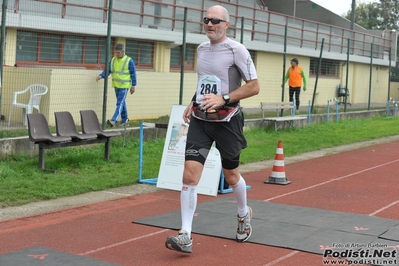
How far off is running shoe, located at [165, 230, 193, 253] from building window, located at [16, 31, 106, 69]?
9991 millimetres

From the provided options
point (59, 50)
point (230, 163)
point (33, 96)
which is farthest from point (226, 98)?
point (59, 50)

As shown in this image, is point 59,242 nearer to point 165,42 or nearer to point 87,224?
point 87,224

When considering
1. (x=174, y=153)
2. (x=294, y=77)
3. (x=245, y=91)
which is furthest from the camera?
(x=294, y=77)

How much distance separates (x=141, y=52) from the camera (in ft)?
70.3

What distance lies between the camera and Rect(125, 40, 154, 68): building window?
20.3m

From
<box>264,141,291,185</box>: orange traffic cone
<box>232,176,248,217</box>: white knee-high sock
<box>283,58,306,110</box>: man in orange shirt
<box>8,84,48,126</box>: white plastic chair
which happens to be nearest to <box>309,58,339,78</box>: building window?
<box>283,58,306,110</box>: man in orange shirt

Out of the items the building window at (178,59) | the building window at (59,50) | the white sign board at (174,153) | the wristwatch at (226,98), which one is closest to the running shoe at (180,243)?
the wristwatch at (226,98)

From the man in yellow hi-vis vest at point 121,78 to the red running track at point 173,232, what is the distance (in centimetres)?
394

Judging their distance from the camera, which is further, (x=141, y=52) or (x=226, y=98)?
(x=141, y=52)

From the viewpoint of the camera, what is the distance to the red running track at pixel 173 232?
23.3 feet

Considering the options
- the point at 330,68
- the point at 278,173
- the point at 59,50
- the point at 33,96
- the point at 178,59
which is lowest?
the point at 278,173

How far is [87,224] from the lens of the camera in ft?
28.1

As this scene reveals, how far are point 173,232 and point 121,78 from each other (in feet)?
27.5

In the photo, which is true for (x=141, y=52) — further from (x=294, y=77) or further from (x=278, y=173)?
(x=278, y=173)
